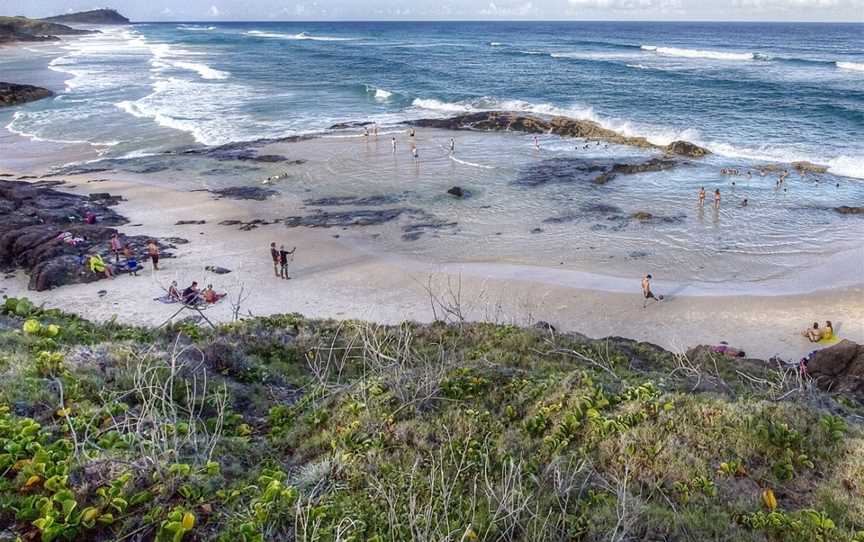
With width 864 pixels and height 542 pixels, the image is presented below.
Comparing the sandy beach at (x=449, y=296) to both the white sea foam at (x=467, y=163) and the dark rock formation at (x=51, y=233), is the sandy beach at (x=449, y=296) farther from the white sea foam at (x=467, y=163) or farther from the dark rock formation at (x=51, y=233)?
the white sea foam at (x=467, y=163)

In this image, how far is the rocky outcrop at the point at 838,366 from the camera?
12250 millimetres

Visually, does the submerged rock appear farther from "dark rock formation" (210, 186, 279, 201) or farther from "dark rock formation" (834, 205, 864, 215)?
"dark rock formation" (210, 186, 279, 201)

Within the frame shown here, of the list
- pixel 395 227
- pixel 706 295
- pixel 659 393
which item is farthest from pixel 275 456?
pixel 395 227

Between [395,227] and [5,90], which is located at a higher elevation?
[5,90]

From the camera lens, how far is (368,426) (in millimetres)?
6633

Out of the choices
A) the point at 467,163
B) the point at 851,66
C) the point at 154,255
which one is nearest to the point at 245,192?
the point at 154,255

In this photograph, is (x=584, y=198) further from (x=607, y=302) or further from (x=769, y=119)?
(x=769, y=119)

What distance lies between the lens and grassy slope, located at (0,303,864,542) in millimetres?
4887

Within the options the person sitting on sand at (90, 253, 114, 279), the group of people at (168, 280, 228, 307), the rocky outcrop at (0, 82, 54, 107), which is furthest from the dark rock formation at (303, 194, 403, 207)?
the rocky outcrop at (0, 82, 54, 107)

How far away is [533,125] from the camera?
40562 mm

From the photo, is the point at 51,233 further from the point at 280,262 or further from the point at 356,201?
the point at 356,201

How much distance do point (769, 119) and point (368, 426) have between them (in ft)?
142

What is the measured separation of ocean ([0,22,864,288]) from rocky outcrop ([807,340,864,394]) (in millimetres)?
→ 5800

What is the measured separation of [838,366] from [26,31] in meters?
177
